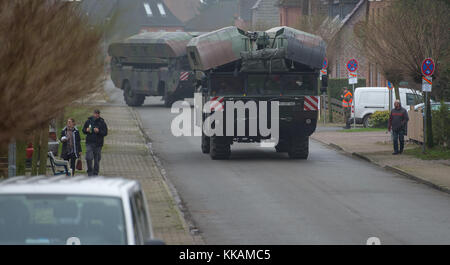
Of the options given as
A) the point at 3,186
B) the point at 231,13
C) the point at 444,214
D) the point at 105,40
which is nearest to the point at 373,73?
the point at 444,214

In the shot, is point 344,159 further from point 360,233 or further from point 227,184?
point 360,233

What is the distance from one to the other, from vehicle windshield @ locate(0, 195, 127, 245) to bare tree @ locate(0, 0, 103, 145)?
199 centimetres

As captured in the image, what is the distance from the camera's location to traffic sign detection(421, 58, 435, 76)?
82.4ft

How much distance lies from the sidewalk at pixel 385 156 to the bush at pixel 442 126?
4.45ft

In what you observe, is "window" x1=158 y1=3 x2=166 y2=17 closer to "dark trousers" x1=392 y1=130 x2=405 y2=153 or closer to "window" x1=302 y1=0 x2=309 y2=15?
"window" x1=302 y1=0 x2=309 y2=15

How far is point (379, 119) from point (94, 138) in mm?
19403

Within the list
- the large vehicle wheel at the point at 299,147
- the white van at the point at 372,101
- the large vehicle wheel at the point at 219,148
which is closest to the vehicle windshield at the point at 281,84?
Result: the large vehicle wheel at the point at 299,147

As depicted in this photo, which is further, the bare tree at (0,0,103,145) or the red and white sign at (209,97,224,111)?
the red and white sign at (209,97,224,111)

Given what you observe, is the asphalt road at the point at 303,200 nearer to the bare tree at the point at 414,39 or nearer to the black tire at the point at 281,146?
the black tire at the point at 281,146

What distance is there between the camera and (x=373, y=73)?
173 ft

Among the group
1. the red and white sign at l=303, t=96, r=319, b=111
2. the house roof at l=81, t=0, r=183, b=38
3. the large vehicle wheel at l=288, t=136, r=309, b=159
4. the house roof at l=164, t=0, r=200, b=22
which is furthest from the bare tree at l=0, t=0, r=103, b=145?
the house roof at l=164, t=0, r=200, b=22

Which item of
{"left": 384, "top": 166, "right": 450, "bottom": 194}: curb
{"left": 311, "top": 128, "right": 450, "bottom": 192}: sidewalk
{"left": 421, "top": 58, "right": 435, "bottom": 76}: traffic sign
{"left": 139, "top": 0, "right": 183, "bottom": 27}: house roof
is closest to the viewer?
{"left": 384, "top": 166, "right": 450, "bottom": 194}: curb

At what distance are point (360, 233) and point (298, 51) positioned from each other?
35.8ft

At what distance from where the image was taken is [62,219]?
7.25m
